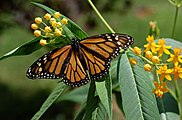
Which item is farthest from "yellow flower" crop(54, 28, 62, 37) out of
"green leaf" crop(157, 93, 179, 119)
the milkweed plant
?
"green leaf" crop(157, 93, 179, 119)

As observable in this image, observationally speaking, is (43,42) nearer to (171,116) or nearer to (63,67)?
(63,67)

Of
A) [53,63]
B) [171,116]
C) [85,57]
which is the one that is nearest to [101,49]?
[85,57]

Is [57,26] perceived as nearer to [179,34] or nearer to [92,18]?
[92,18]

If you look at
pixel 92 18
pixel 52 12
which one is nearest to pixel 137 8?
pixel 92 18

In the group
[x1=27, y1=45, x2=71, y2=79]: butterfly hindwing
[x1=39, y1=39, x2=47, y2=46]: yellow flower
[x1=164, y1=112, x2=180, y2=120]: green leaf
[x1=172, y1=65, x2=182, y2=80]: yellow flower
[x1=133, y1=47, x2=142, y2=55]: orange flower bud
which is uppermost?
[x1=39, y1=39, x2=47, y2=46]: yellow flower

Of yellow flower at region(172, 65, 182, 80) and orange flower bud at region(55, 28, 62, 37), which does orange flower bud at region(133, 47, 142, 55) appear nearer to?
yellow flower at region(172, 65, 182, 80)
